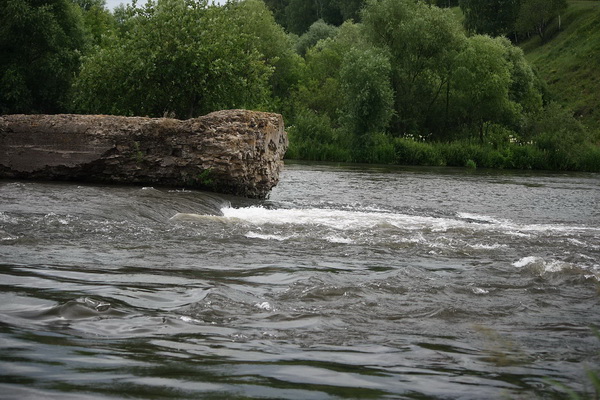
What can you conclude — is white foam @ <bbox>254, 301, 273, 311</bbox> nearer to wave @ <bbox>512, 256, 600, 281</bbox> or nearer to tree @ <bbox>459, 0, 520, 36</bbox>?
wave @ <bbox>512, 256, 600, 281</bbox>

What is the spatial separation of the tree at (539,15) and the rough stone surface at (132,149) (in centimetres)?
8961

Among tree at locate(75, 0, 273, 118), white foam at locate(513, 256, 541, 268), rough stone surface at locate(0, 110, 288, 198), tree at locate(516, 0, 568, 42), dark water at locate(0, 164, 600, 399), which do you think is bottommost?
dark water at locate(0, 164, 600, 399)

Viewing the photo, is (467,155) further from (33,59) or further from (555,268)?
(555,268)

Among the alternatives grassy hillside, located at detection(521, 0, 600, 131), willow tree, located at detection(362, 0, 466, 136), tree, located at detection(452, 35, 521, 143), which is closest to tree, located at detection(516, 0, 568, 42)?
grassy hillside, located at detection(521, 0, 600, 131)

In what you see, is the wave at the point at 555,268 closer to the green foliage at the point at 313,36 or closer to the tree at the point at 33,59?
the tree at the point at 33,59

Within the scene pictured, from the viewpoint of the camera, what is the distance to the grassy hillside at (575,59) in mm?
71688

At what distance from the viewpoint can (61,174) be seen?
1767 cm

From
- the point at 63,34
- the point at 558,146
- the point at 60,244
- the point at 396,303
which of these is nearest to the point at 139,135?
the point at 60,244

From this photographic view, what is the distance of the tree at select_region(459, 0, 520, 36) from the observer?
106m

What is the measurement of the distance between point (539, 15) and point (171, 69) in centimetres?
8614

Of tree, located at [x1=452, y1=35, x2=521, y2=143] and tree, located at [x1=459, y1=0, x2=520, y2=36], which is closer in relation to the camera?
tree, located at [x1=452, y1=35, x2=521, y2=143]

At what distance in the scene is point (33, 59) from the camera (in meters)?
39.3

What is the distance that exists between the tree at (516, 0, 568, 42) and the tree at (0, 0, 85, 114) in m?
75.9

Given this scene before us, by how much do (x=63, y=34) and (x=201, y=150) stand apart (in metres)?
26.3
